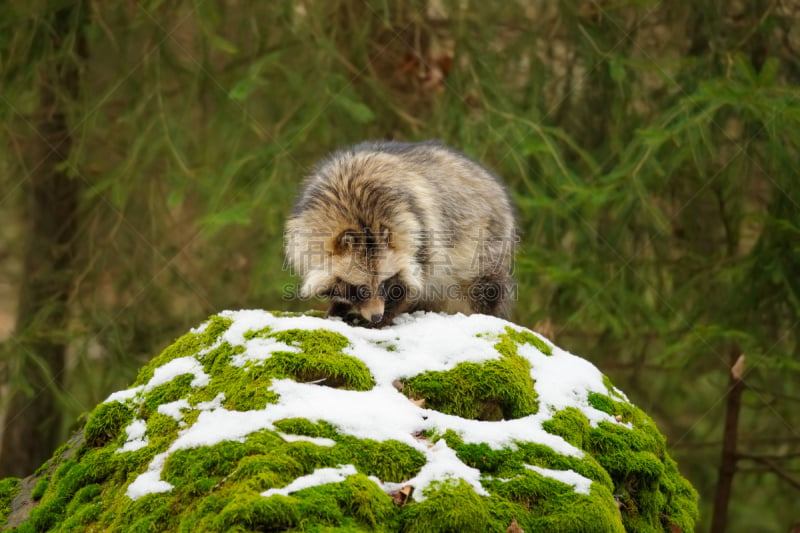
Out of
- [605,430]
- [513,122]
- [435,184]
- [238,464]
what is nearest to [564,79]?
[513,122]

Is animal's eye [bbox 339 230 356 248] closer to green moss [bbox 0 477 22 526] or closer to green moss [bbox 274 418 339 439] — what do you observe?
green moss [bbox 274 418 339 439]

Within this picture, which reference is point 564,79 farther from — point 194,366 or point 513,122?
point 194,366

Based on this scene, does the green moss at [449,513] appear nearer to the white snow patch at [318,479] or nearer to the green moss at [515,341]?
the white snow patch at [318,479]

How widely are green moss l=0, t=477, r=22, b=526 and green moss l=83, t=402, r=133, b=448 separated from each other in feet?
1.75

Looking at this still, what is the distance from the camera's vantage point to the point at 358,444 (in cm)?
350

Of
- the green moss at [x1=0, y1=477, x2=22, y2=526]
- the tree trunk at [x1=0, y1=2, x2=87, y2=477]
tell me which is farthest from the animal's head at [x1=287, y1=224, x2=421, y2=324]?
the tree trunk at [x1=0, y1=2, x2=87, y2=477]

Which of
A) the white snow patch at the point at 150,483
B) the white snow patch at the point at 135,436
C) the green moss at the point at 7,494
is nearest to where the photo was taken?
the white snow patch at the point at 150,483

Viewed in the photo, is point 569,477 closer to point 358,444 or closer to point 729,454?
point 358,444

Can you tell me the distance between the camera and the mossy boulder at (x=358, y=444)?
3270mm

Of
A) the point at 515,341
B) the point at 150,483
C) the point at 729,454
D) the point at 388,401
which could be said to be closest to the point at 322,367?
the point at 388,401

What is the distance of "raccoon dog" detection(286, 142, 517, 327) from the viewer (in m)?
4.98

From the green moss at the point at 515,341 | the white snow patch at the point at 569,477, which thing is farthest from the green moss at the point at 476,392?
the white snow patch at the point at 569,477

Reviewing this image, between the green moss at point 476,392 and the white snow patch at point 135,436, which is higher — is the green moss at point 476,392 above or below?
above

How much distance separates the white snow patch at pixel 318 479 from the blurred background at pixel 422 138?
397cm
